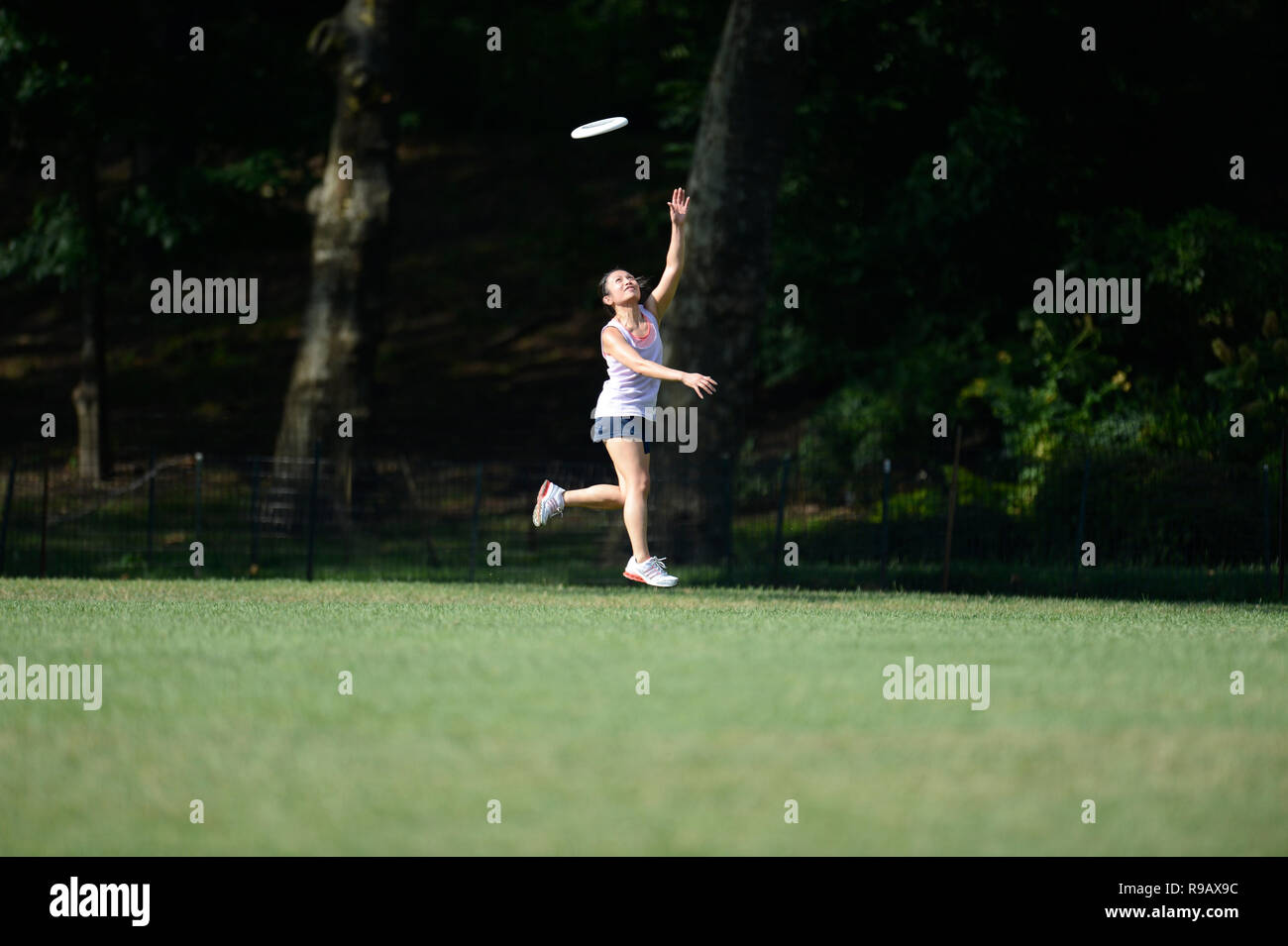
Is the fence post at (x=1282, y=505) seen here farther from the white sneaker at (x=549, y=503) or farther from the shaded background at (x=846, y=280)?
the white sneaker at (x=549, y=503)

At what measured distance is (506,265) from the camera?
38906 mm

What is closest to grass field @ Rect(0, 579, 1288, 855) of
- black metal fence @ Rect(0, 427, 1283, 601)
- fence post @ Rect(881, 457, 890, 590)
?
fence post @ Rect(881, 457, 890, 590)

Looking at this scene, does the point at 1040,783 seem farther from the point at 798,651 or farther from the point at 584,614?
the point at 584,614

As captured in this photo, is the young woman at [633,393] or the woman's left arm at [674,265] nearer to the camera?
the young woman at [633,393]

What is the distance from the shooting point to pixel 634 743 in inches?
234

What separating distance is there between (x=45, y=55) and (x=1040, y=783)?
2243 centimetres

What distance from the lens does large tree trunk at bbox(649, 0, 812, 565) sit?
63.9 ft

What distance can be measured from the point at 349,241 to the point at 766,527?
25.5 feet

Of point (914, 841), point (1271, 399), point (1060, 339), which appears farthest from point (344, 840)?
point (1060, 339)

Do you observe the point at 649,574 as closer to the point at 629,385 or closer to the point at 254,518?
the point at 629,385

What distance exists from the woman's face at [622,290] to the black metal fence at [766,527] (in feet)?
20.5

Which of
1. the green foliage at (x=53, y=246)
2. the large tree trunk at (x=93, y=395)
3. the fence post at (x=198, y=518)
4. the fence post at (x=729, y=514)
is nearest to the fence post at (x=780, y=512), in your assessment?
the fence post at (x=729, y=514)

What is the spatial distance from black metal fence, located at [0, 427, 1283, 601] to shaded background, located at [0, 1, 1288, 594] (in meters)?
0.06

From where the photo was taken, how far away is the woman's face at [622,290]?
11688 mm
